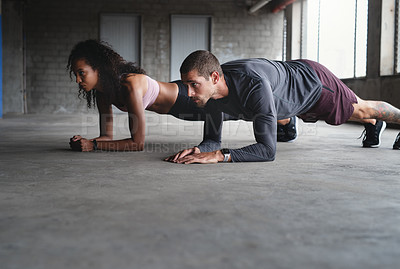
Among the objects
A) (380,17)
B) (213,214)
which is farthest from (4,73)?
(213,214)

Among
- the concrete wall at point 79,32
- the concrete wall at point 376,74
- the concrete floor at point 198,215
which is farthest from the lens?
the concrete wall at point 79,32

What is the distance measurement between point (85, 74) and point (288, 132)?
202 centimetres

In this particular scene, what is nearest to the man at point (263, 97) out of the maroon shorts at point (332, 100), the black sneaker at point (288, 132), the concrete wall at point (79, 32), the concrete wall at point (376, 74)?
the maroon shorts at point (332, 100)

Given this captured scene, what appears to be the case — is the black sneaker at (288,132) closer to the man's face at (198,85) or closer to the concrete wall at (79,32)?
the man's face at (198,85)

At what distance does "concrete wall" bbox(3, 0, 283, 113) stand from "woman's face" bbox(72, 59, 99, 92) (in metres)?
9.19

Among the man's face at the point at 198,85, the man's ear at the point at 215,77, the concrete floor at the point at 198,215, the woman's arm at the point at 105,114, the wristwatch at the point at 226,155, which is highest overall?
the man's ear at the point at 215,77

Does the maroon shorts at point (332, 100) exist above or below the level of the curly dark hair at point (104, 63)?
below

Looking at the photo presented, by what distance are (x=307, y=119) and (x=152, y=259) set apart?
247cm

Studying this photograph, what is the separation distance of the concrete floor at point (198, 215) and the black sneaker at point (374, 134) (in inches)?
37.9

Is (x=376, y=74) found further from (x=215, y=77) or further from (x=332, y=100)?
(x=215, y=77)

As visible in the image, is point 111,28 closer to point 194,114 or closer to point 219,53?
point 219,53

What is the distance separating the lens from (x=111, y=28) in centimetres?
1180

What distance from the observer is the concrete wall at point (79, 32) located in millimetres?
11727

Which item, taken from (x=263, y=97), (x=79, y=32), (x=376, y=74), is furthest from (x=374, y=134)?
(x=79, y=32)
